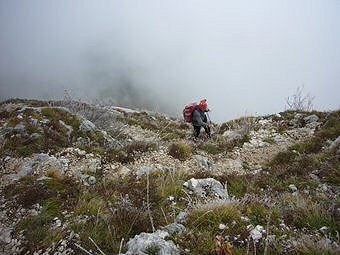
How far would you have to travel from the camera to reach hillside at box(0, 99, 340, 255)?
4.65m

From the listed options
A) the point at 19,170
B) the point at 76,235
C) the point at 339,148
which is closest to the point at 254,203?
the point at 76,235

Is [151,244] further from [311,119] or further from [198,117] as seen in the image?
[311,119]

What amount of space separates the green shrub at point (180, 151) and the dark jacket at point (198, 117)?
11.2ft

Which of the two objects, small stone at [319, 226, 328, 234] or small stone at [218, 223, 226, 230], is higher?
small stone at [218, 223, 226, 230]

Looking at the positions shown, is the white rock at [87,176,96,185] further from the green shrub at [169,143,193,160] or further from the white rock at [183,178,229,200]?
the green shrub at [169,143,193,160]

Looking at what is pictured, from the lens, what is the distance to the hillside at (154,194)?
4.65 m

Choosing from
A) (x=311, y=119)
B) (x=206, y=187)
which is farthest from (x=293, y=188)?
(x=311, y=119)

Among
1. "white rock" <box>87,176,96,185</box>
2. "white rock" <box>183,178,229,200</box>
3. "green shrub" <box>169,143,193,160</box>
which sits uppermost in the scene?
"green shrub" <box>169,143,193,160</box>

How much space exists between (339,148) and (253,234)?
5.51m

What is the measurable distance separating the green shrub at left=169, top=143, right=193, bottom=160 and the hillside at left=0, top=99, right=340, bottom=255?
38 mm

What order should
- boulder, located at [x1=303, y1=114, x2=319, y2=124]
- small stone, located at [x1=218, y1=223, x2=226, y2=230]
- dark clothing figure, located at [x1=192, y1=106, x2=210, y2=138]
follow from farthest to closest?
boulder, located at [x1=303, y1=114, x2=319, y2=124], dark clothing figure, located at [x1=192, y1=106, x2=210, y2=138], small stone, located at [x1=218, y1=223, x2=226, y2=230]

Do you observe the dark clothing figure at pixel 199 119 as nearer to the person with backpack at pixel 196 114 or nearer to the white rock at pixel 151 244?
the person with backpack at pixel 196 114

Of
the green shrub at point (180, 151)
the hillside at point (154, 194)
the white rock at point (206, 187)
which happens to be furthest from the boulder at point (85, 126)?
the white rock at point (206, 187)

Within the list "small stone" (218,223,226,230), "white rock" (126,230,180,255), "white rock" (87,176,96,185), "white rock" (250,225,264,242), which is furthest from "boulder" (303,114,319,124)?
"white rock" (126,230,180,255)
